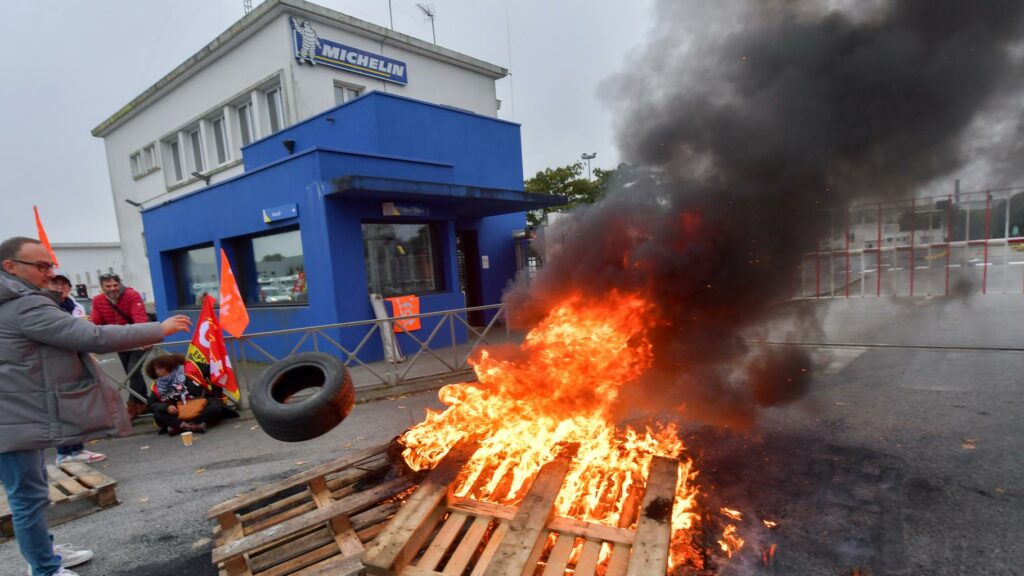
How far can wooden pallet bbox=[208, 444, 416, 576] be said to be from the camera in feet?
8.91

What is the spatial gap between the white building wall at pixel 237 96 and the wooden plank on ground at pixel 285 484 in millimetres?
10518

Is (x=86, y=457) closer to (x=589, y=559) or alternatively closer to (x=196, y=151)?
(x=589, y=559)

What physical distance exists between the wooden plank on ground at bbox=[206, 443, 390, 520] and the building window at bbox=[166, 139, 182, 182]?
1891 centimetres

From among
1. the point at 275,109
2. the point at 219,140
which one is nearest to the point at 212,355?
the point at 275,109

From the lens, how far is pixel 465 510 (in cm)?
289

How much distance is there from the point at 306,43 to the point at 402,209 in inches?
276

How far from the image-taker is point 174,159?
18047 millimetres

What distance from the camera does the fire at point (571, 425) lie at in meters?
3.01

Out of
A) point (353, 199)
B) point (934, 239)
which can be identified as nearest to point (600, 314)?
point (353, 199)

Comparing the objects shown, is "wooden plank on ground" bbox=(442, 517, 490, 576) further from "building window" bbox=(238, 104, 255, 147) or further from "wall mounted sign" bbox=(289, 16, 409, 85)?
"building window" bbox=(238, 104, 255, 147)

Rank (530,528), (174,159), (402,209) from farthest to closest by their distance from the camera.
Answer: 1. (174,159)
2. (402,209)
3. (530,528)

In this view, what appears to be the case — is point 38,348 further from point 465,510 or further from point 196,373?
point 196,373

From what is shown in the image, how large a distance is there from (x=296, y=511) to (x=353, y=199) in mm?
6443

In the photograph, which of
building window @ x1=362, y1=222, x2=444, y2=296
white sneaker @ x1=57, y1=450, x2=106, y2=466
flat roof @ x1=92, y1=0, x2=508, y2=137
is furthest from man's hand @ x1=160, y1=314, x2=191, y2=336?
flat roof @ x1=92, y1=0, x2=508, y2=137
